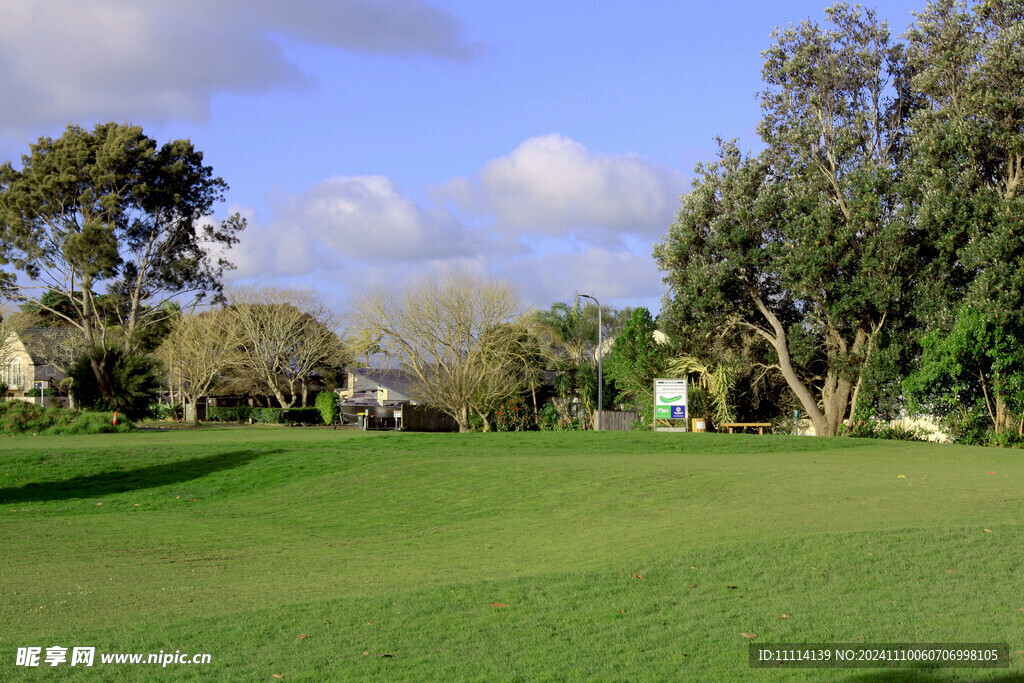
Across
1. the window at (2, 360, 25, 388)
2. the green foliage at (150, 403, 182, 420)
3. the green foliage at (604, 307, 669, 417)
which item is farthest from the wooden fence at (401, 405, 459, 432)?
the window at (2, 360, 25, 388)

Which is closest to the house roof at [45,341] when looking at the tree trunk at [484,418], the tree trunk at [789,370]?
the tree trunk at [484,418]

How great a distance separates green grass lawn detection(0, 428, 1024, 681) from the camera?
7.20m

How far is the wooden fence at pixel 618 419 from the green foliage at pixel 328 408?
1859cm

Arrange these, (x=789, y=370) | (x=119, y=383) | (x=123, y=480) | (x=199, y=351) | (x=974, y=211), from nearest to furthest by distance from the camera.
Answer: (x=123, y=480) < (x=974, y=211) < (x=789, y=370) < (x=119, y=383) < (x=199, y=351)

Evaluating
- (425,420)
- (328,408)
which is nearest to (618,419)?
(425,420)

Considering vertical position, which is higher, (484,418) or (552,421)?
(484,418)

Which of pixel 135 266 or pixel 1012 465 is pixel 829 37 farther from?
pixel 135 266

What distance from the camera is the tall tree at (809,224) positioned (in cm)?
3253

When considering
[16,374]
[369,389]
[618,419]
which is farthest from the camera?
[16,374]

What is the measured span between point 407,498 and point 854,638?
38.3 feet

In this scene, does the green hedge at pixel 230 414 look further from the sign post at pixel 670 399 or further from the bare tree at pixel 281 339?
the sign post at pixel 670 399

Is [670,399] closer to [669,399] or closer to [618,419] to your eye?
[669,399]

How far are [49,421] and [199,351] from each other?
960 inches

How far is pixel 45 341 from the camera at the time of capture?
77625 millimetres
